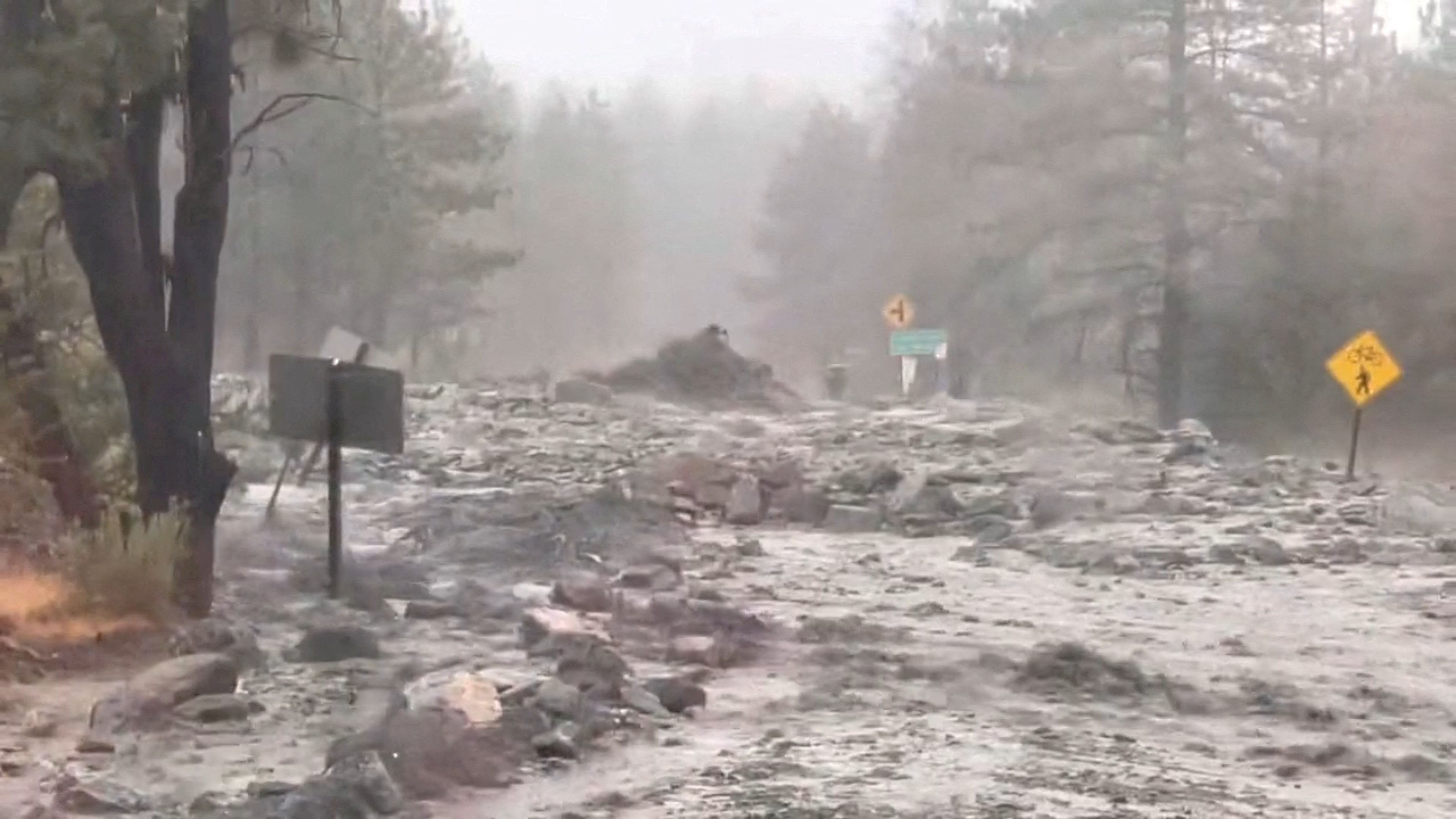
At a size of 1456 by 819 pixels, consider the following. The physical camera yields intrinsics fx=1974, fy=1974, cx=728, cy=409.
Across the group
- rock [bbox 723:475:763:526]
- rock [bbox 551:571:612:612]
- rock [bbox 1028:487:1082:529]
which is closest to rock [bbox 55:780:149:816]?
rock [bbox 551:571:612:612]

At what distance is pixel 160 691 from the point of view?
27.7 feet

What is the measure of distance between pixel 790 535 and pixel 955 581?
11.9 feet

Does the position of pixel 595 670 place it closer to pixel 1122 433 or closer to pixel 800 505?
pixel 800 505

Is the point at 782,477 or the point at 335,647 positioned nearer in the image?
the point at 335,647

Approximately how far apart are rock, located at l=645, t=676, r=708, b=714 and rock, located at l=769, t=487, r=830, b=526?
961 cm

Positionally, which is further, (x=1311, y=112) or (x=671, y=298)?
(x=671, y=298)

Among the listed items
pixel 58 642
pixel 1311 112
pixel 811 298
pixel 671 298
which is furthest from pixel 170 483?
pixel 671 298

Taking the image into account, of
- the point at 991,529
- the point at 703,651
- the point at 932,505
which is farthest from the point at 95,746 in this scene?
the point at 932,505

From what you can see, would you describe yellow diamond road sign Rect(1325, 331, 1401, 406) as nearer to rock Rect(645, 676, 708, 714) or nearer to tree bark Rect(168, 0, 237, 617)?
tree bark Rect(168, 0, 237, 617)

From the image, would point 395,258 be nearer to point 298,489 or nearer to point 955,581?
point 298,489

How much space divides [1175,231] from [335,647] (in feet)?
77.7

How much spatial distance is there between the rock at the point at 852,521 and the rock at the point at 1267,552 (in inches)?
151

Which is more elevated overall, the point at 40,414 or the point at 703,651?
the point at 40,414

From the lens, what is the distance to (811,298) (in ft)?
169
